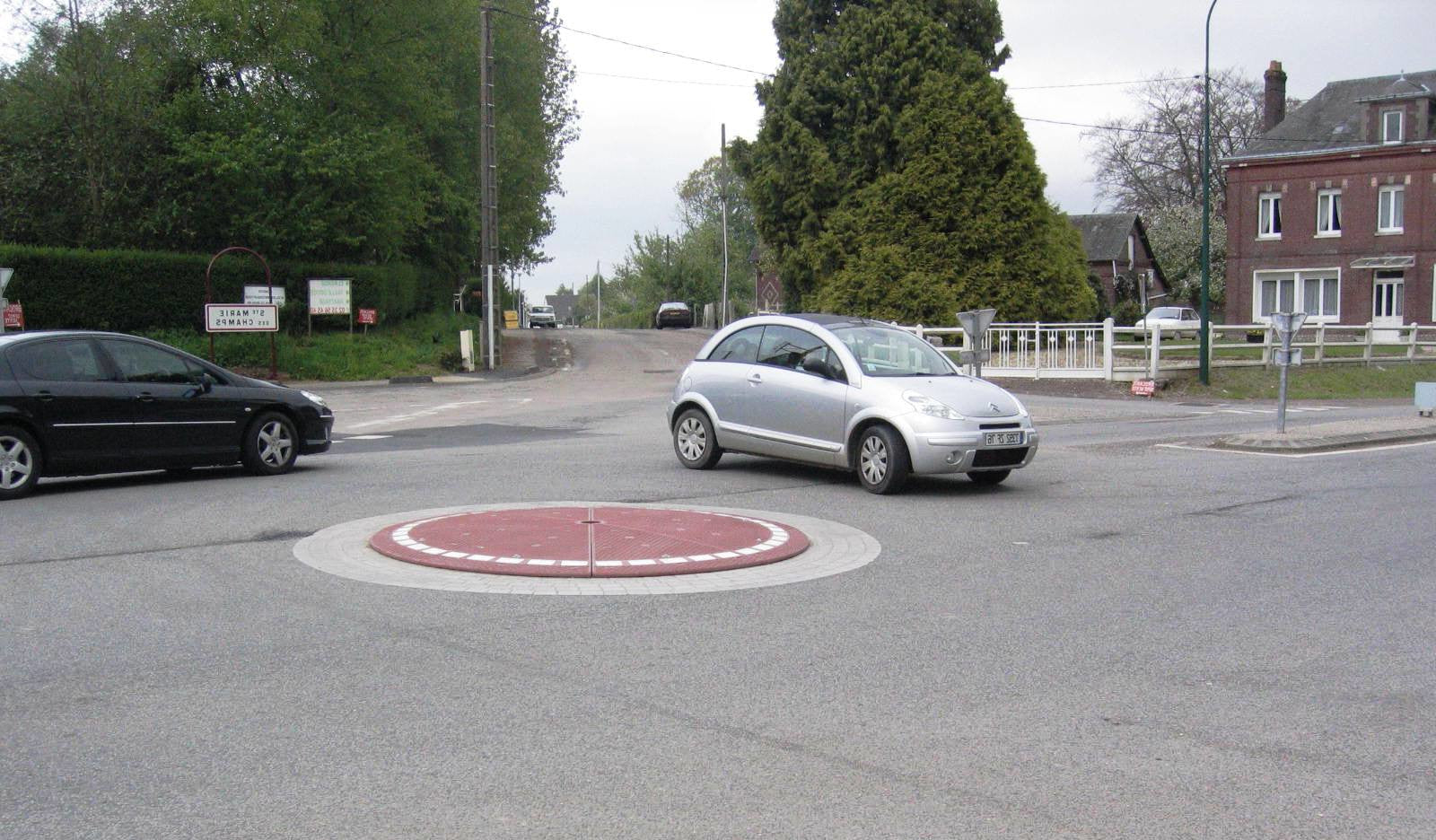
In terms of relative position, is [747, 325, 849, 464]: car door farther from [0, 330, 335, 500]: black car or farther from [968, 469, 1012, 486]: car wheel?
[0, 330, 335, 500]: black car

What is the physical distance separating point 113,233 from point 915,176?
2321 cm

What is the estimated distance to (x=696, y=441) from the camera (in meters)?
13.7

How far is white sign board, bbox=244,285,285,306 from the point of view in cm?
3203

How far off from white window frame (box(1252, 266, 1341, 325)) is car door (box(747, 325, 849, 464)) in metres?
41.1

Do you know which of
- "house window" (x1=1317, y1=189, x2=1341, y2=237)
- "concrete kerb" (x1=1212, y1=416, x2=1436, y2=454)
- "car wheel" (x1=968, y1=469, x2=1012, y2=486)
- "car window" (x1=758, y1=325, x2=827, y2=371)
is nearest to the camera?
"car wheel" (x1=968, y1=469, x2=1012, y2=486)

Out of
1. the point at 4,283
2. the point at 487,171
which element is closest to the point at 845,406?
the point at 4,283

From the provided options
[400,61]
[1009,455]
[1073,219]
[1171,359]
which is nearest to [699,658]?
[1009,455]

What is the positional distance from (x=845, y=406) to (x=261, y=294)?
2453cm

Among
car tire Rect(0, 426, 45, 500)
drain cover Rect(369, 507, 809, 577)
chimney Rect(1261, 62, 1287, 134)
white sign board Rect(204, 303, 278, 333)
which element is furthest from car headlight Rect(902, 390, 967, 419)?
chimney Rect(1261, 62, 1287, 134)

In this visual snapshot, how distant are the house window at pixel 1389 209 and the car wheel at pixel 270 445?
150 ft

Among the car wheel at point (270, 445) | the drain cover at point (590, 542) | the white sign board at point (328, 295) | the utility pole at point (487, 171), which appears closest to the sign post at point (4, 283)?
the white sign board at point (328, 295)

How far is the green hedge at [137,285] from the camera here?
30297 millimetres

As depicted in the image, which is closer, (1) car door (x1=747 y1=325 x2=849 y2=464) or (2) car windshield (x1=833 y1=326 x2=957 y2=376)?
(1) car door (x1=747 y1=325 x2=849 y2=464)

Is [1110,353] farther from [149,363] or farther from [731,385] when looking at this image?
[149,363]
